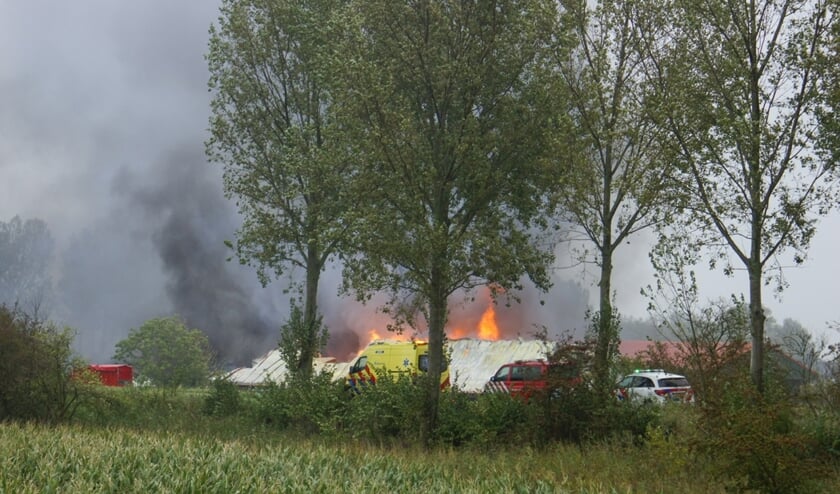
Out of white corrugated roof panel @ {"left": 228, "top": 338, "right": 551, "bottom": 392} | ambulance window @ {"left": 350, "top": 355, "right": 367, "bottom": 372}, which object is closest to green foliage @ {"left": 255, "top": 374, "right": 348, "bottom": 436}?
ambulance window @ {"left": 350, "top": 355, "right": 367, "bottom": 372}

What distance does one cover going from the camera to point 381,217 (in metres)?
23.6

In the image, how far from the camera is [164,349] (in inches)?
3305

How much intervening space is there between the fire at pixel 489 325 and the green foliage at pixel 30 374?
113 feet

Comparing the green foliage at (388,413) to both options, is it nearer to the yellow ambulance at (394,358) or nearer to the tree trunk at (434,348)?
the tree trunk at (434,348)

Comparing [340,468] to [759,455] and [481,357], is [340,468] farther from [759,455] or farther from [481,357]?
[481,357]

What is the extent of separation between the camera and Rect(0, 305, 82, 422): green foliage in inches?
1015

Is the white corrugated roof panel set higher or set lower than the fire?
lower

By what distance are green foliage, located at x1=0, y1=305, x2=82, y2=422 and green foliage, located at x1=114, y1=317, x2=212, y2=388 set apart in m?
55.0

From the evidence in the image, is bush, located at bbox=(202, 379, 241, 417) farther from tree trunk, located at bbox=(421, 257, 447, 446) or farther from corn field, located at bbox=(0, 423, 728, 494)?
corn field, located at bbox=(0, 423, 728, 494)

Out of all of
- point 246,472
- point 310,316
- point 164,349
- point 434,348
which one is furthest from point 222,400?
point 164,349

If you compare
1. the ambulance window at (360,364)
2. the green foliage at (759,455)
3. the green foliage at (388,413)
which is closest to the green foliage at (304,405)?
the green foliage at (388,413)

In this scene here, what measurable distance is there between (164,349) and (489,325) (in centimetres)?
4131

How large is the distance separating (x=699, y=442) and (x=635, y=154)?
1173cm

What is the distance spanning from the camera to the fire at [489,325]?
2269 inches
